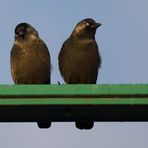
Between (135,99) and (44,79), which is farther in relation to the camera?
(44,79)

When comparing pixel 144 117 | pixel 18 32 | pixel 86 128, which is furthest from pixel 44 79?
pixel 144 117

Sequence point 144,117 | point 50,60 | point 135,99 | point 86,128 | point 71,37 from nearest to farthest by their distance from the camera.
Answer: point 135,99, point 144,117, point 86,128, point 50,60, point 71,37

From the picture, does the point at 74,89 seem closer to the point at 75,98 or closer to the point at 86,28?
the point at 75,98

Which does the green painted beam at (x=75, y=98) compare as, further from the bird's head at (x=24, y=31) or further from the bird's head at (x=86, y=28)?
→ the bird's head at (x=86, y=28)

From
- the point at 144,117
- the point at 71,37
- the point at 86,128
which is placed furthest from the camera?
the point at 71,37

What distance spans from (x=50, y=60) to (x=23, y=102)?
4.21m

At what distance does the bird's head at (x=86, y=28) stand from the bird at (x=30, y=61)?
2.29ft

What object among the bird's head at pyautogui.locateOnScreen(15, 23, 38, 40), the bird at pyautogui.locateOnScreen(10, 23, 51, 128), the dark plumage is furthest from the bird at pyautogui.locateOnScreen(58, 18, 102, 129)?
the bird's head at pyautogui.locateOnScreen(15, 23, 38, 40)

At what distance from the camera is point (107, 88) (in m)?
3.25

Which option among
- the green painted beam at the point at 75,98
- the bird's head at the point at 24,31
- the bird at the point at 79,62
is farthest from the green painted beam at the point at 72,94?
the bird's head at the point at 24,31

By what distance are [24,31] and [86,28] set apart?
92 centimetres

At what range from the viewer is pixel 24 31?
7.85 m

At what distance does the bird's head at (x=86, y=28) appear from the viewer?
8109 millimetres

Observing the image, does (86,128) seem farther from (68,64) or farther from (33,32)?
(33,32)
